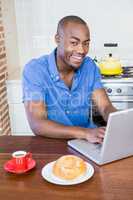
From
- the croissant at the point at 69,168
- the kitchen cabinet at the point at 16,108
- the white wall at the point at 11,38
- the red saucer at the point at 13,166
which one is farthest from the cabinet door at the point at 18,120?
the croissant at the point at 69,168

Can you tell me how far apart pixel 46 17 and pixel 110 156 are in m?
2.24

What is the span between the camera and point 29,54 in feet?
11.3

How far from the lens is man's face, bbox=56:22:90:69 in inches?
71.1

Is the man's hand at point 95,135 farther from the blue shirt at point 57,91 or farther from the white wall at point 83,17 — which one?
the white wall at point 83,17

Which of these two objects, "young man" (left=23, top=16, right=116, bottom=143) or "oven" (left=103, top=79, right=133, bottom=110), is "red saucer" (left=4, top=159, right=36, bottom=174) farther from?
"oven" (left=103, top=79, right=133, bottom=110)

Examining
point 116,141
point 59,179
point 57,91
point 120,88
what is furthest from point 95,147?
point 120,88

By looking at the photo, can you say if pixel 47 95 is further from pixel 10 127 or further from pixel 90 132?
pixel 10 127

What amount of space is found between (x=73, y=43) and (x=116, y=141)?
714 mm

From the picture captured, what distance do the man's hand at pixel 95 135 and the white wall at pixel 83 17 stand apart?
1.90 meters

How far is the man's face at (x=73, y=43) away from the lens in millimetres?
1806

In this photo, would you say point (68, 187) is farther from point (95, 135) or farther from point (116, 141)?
point (95, 135)

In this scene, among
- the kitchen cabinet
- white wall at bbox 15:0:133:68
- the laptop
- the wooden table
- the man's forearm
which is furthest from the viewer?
white wall at bbox 15:0:133:68

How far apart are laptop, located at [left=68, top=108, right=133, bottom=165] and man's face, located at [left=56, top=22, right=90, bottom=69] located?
1.95 ft

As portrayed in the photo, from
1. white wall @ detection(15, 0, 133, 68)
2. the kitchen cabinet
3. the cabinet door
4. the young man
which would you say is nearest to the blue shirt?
the young man
